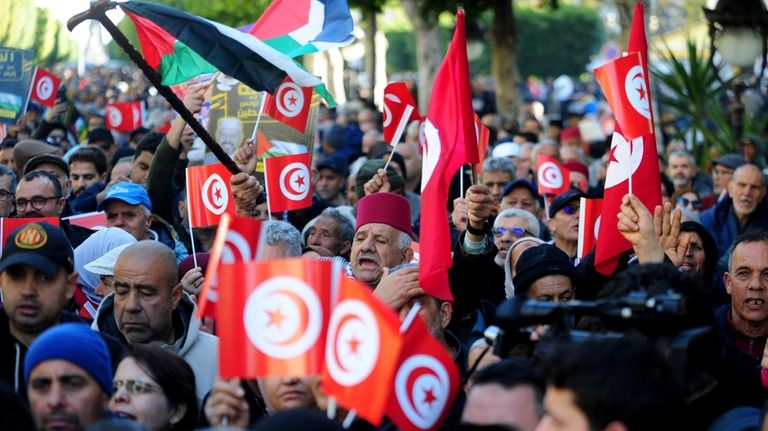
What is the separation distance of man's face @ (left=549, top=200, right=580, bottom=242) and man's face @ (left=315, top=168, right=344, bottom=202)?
12.8 ft

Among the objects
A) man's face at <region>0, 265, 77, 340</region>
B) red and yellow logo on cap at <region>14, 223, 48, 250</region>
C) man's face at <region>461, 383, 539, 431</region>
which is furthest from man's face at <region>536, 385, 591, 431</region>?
red and yellow logo on cap at <region>14, 223, 48, 250</region>

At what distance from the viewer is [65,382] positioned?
16.4 feet

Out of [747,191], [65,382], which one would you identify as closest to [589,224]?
[747,191]

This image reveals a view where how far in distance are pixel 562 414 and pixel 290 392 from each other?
1637mm

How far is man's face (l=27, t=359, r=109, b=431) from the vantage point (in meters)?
4.91

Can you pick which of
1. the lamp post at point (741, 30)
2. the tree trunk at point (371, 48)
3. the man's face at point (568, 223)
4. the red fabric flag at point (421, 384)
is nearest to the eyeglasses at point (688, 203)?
the man's face at point (568, 223)

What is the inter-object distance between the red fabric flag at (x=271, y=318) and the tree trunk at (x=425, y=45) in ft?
65.7

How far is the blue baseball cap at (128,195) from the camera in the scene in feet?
29.5

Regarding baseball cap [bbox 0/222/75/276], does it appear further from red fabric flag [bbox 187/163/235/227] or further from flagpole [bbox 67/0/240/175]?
red fabric flag [bbox 187/163/235/227]

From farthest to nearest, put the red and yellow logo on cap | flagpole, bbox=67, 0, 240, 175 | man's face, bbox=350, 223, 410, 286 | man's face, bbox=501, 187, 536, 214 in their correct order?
1. man's face, bbox=501, 187, 536, 214
2. flagpole, bbox=67, 0, 240, 175
3. man's face, bbox=350, 223, 410, 286
4. the red and yellow logo on cap

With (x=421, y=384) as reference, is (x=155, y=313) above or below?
above

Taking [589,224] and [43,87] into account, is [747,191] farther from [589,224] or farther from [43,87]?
[43,87]

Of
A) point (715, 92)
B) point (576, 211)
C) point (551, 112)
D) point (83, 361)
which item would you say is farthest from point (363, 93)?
point (83, 361)

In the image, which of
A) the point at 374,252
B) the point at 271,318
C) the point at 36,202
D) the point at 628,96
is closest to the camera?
the point at 271,318
